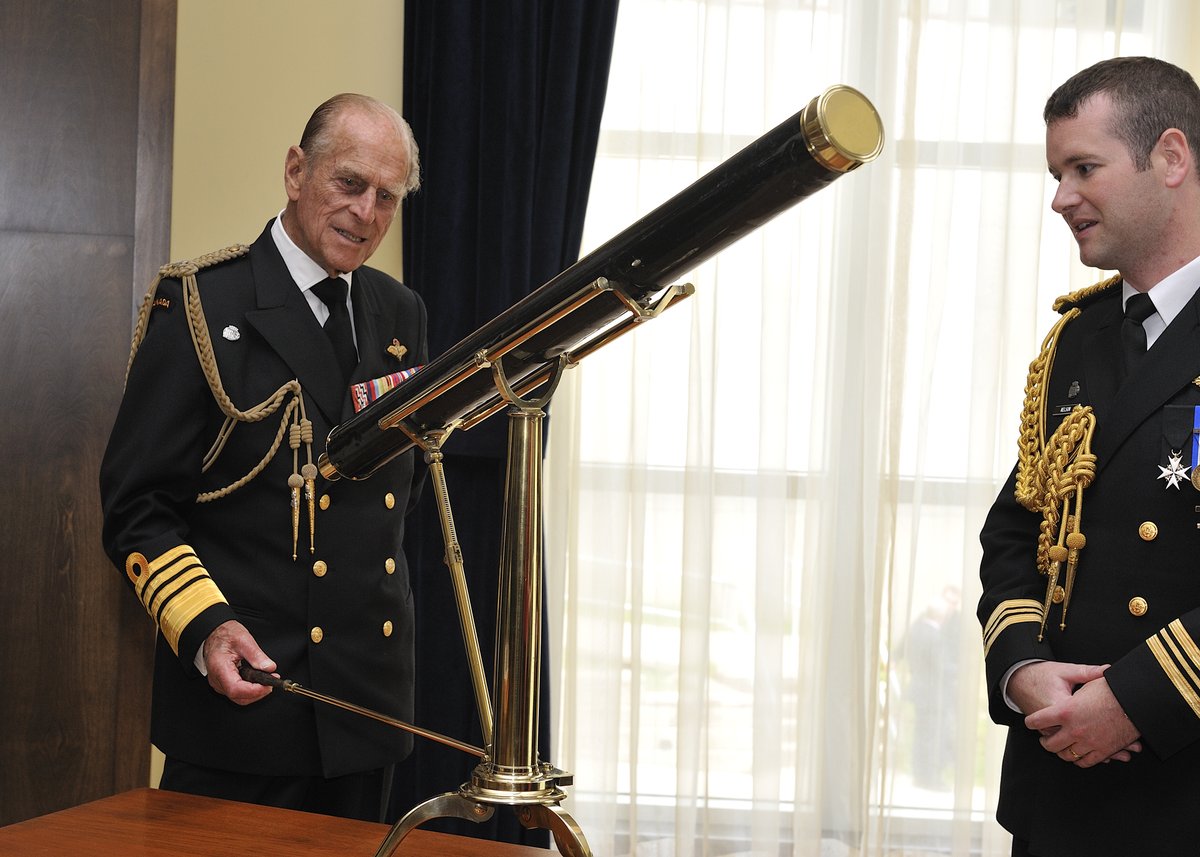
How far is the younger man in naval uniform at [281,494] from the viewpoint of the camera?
1.59 m

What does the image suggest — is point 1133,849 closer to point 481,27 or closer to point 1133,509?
point 1133,509

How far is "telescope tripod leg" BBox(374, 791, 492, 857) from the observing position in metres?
0.92

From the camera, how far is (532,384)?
94 cm

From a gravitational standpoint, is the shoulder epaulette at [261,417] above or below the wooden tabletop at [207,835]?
above

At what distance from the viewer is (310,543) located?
1.65 metres

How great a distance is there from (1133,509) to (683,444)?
164 centimetres

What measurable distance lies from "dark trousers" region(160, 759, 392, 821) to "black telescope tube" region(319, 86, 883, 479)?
2.39 ft

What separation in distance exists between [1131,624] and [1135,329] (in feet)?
1.31

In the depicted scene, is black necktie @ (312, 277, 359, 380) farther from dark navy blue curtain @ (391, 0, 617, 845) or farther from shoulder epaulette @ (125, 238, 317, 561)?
dark navy blue curtain @ (391, 0, 617, 845)

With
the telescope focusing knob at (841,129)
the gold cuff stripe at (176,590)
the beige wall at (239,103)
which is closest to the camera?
the telescope focusing knob at (841,129)

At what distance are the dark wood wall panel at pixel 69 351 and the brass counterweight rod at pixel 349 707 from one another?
1.36 m

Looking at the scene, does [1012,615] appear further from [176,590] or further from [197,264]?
[197,264]

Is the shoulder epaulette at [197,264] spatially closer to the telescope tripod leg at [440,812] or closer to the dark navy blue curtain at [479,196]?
the telescope tripod leg at [440,812]

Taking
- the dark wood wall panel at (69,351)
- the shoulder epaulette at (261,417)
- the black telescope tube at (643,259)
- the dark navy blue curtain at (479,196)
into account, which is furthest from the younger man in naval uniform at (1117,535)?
the dark wood wall panel at (69,351)
